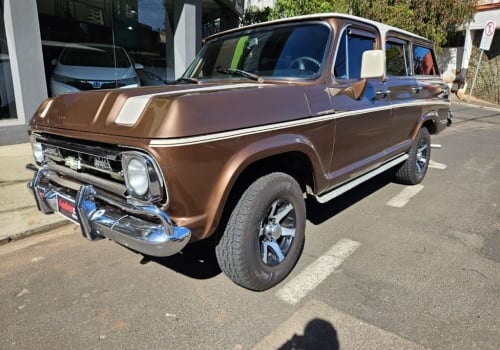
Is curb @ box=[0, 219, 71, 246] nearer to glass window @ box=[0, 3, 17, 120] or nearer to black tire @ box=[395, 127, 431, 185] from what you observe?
glass window @ box=[0, 3, 17, 120]

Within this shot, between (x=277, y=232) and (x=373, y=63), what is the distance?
5.25 ft

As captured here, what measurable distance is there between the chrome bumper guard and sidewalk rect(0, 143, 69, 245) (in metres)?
1.52

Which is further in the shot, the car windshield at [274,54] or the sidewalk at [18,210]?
the sidewalk at [18,210]

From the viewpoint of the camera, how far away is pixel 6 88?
262 inches

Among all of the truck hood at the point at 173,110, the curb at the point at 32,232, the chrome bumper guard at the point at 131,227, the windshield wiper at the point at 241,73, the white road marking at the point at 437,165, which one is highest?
the windshield wiper at the point at 241,73

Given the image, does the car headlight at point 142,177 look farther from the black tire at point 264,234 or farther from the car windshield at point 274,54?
the car windshield at point 274,54

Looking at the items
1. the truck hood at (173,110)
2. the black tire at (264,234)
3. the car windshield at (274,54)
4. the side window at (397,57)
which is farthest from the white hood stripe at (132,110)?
the side window at (397,57)

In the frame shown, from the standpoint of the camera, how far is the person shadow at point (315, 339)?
2234mm

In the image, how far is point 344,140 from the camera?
3285 millimetres

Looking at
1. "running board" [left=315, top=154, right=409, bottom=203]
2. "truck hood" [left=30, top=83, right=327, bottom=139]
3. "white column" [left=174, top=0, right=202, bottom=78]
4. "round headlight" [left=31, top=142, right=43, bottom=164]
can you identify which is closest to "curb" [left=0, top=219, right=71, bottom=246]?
"round headlight" [left=31, top=142, right=43, bottom=164]

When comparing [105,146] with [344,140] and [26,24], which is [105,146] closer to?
[344,140]

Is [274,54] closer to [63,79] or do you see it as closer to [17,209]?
[17,209]

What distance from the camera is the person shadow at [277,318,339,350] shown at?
223cm

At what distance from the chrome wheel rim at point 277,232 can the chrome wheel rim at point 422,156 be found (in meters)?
3.04
